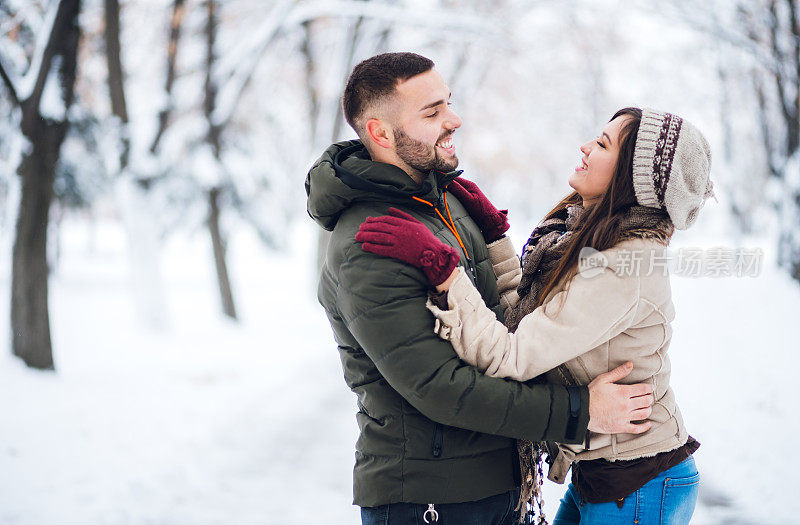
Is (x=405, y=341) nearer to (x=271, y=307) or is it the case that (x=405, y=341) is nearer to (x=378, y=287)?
(x=378, y=287)

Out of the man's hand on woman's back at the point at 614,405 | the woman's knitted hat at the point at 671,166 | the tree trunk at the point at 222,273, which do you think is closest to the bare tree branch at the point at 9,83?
the tree trunk at the point at 222,273

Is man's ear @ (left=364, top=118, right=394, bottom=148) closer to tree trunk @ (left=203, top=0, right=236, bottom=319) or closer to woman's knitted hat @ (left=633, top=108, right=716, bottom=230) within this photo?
woman's knitted hat @ (left=633, top=108, right=716, bottom=230)

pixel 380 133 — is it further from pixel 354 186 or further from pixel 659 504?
pixel 659 504

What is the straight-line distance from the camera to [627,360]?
2.13 m

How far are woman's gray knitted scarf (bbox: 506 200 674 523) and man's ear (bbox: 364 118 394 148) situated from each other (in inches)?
27.2

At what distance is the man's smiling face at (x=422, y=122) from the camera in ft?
7.41

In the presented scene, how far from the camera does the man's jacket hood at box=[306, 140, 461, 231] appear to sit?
83.0 inches

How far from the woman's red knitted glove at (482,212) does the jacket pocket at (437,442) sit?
948 millimetres

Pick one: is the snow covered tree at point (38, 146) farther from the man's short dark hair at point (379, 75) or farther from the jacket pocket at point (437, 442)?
the jacket pocket at point (437, 442)

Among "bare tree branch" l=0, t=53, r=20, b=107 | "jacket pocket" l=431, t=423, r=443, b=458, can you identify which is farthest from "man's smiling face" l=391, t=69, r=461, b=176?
"bare tree branch" l=0, t=53, r=20, b=107

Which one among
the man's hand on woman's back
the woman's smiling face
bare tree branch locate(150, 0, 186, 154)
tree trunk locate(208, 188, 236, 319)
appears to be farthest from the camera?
tree trunk locate(208, 188, 236, 319)

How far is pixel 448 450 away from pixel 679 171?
1205 mm

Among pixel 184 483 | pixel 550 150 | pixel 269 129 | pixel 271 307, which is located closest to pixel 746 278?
pixel 271 307

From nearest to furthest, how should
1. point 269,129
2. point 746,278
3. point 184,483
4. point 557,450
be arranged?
point 557,450
point 184,483
point 746,278
point 269,129
